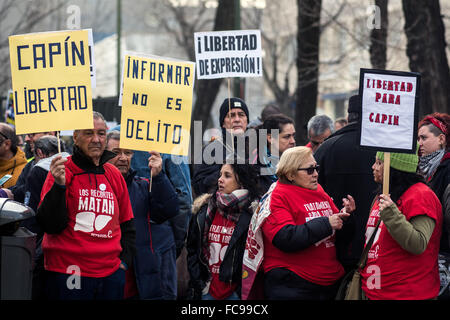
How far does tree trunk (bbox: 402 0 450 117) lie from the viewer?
11.4m

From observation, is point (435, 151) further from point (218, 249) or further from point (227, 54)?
point (227, 54)

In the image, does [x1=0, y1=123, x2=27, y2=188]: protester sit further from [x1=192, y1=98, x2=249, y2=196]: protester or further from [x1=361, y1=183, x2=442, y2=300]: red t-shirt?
[x1=361, y1=183, x2=442, y2=300]: red t-shirt

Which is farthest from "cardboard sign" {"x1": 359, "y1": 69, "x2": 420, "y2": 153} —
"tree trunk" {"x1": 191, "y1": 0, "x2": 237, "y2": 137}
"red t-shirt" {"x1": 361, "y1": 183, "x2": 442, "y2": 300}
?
"tree trunk" {"x1": 191, "y1": 0, "x2": 237, "y2": 137}

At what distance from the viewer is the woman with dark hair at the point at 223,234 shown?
18.9 ft

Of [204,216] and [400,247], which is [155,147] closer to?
[204,216]

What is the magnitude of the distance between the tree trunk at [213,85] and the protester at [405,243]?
11.3 meters

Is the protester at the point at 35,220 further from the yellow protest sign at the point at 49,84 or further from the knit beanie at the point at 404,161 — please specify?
the knit beanie at the point at 404,161

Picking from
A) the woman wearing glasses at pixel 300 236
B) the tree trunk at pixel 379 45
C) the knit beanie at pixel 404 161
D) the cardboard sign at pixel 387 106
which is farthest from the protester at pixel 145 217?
the tree trunk at pixel 379 45

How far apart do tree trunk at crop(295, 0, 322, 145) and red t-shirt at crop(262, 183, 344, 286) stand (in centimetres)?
821

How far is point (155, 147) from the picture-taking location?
5887mm

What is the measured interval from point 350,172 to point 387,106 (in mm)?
955

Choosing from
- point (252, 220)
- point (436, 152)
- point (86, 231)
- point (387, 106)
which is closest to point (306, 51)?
point (436, 152)

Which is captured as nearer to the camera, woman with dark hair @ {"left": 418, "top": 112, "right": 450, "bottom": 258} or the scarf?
woman with dark hair @ {"left": 418, "top": 112, "right": 450, "bottom": 258}

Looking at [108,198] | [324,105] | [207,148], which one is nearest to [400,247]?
[108,198]
